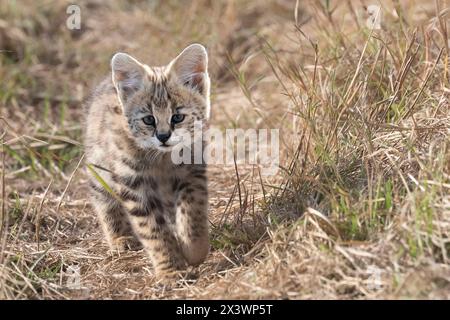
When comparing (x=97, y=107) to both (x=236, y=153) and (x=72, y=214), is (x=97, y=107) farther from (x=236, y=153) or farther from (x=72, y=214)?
(x=236, y=153)

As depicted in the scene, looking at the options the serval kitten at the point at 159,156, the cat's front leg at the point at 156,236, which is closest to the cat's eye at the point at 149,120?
the serval kitten at the point at 159,156

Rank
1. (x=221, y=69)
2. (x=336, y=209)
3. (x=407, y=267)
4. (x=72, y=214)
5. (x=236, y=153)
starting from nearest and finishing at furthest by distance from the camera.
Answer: (x=407, y=267), (x=336, y=209), (x=72, y=214), (x=236, y=153), (x=221, y=69)

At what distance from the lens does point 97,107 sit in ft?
16.0

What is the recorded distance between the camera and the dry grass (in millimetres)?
3723

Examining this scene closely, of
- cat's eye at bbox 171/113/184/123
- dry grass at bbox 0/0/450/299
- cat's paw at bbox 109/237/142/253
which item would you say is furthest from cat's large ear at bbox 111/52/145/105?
cat's paw at bbox 109/237/142/253

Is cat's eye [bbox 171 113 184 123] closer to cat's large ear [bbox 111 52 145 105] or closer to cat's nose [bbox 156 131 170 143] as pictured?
cat's nose [bbox 156 131 170 143]

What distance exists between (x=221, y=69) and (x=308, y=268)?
3618 millimetres

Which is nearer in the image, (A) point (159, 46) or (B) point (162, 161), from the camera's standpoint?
(B) point (162, 161)

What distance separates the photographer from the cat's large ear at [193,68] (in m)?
4.49

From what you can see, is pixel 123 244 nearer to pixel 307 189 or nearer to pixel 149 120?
pixel 149 120

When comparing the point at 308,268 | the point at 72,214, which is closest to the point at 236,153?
the point at 72,214

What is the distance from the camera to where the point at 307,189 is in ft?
14.4

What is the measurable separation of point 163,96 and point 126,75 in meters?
0.28

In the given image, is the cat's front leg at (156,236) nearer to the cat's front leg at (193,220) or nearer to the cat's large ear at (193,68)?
the cat's front leg at (193,220)
